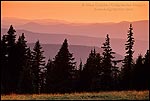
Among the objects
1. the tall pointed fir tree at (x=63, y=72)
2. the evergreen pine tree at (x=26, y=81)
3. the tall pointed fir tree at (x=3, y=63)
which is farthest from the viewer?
the tall pointed fir tree at (x=63, y=72)

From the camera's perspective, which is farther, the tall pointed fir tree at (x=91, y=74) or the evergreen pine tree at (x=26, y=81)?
the tall pointed fir tree at (x=91, y=74)

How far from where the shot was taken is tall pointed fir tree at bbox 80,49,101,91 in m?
60.1

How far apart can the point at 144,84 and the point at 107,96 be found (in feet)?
116

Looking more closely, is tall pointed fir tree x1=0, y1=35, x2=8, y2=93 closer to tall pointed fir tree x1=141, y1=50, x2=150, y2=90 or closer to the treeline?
the treeline

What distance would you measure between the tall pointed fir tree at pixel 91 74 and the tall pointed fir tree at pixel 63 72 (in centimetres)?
231

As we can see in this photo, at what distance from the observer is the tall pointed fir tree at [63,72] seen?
57906mm

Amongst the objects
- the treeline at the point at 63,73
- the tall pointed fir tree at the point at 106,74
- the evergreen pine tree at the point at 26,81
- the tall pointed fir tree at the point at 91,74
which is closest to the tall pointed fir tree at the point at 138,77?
the treeline at the point at 63,73

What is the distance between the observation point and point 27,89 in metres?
55.3

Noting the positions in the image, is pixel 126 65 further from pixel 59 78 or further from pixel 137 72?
pixel 59 78

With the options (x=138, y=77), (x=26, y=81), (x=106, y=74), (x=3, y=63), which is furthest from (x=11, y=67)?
(x=138, y=77)

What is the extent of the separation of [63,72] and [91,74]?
5.22 metres

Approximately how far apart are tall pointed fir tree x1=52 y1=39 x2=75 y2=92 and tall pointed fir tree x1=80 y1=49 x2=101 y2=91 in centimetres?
231

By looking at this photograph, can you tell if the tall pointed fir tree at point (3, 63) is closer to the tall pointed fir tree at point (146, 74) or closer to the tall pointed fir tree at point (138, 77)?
the tall pointed fir tree at point (138, 77)

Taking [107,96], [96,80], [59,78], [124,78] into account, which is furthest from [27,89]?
[107,96]
